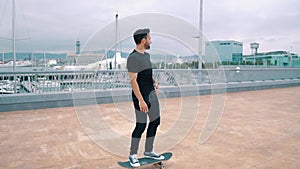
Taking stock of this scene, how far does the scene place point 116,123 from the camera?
488cm

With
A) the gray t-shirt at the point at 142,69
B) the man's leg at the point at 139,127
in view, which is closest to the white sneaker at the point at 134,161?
the man's leg at the point at 139,127

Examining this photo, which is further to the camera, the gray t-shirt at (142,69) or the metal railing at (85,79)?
the metal railing at (85,79)

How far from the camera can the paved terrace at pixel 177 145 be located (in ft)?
9.44

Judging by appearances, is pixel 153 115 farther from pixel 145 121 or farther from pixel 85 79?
pixel 85 79

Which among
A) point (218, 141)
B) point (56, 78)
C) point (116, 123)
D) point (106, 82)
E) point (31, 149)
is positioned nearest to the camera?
point (31, 149)

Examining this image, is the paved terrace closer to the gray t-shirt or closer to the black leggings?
the black leggings

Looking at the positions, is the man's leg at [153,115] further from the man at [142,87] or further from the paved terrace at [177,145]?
the paved terrace at [177,145]

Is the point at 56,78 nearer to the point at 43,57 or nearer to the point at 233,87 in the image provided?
the point at 43,57

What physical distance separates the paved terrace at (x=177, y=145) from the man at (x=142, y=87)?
1.56 feet

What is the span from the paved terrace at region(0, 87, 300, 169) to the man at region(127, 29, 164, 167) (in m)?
0.48

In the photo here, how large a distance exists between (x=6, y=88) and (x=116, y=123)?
3101mm

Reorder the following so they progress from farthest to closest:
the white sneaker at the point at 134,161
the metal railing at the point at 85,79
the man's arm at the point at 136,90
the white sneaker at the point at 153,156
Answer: the metal railing at the point at 85,79 < the white sneaker at the point at 153,156 < the white sneaker at the point at 134,161 < the man's arm at the point at 136,90

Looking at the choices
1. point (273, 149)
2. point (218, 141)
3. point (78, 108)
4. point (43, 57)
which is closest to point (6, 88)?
point (78, 108)

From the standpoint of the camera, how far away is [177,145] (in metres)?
3.56
